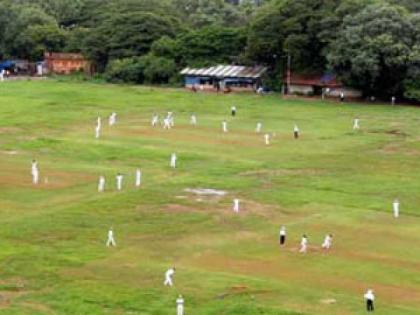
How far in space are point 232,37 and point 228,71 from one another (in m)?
5.38

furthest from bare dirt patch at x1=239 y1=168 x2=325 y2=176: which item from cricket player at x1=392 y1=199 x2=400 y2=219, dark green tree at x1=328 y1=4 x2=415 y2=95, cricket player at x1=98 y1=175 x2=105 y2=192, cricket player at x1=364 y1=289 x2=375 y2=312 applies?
dark green tree at x1=328 y1=4 x2=415 y2=95

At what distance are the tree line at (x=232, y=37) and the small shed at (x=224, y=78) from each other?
1229 millimetres

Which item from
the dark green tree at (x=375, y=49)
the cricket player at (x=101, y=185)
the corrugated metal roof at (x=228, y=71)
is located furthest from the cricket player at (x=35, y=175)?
the corrugated metal roof at (x=228, y=71)

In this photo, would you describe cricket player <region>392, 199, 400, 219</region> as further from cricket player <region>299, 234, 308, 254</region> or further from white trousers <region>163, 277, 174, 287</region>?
white trousers <region>163, 277, 174, 287</region>

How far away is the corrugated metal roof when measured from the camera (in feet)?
286

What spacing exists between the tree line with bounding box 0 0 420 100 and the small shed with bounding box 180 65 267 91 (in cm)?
123

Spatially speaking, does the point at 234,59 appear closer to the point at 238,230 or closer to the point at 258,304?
the point at 238,230

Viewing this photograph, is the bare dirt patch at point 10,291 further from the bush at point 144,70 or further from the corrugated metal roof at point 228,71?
the bush at point 144,70

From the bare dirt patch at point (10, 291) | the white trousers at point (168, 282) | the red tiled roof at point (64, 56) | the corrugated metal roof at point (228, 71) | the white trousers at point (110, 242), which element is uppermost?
the red tiled roof at point (64, 56)

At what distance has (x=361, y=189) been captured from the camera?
4262 cm

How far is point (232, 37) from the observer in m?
92.6

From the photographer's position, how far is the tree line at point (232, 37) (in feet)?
248

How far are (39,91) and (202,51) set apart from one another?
20.0 metres

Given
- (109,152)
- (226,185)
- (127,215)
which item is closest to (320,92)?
(109,152)
